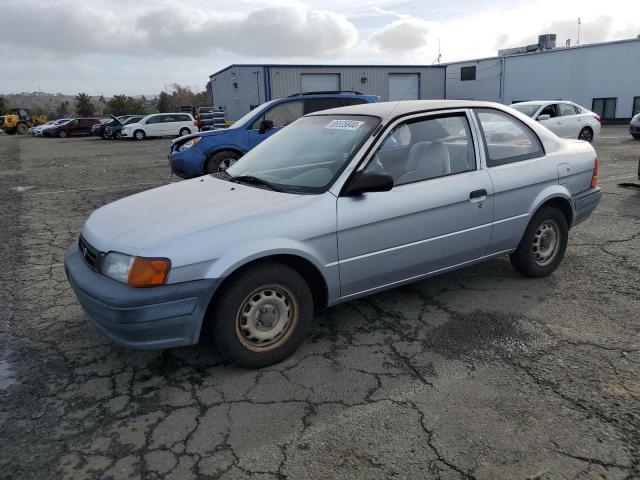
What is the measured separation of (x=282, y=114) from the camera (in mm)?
9523

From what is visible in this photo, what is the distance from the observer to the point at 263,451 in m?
2.44

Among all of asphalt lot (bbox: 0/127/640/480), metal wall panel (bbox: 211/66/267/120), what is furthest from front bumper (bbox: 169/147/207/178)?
metal wall panel (bbox: 211/66/267/120)

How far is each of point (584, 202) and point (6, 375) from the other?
4.82 meters

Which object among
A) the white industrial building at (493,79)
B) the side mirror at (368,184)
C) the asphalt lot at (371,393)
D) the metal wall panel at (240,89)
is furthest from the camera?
the metal wall panel at (240,89)

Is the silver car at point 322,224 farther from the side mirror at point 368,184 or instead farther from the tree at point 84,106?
the tree at point 84,106

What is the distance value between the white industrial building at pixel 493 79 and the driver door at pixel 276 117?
86.5 feet

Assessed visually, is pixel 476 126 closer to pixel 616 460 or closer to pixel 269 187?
pixel 269 187

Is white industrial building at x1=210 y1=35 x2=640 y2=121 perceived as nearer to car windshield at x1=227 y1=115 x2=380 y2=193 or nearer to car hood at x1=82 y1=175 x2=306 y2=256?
car windshield at x1=227 y1=115 x2=380 y2=193

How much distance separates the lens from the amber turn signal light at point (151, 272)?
2738 mm

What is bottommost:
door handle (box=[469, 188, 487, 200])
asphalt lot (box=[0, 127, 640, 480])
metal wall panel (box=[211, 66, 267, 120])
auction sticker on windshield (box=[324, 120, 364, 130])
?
asphalt lot (box=[0, 127, 640, 480])

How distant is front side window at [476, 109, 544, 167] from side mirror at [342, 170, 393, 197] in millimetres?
1208

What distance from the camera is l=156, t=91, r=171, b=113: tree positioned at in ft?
244

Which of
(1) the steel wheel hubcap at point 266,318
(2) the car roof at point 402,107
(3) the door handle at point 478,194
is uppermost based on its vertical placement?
(2) the car roof at point 402,107

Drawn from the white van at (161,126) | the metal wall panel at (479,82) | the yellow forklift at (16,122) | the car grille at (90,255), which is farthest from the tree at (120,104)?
the car grille at (90,255)
